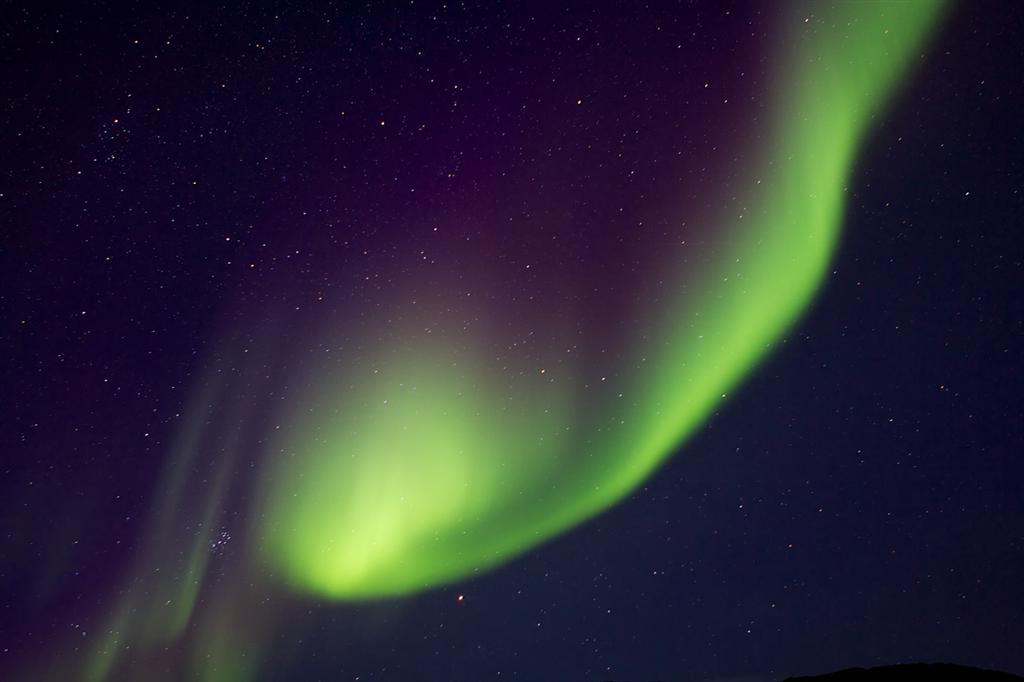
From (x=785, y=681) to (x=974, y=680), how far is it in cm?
176

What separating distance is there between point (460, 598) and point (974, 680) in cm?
581

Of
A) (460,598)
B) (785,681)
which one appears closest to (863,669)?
(785,681)

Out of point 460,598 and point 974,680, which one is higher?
point 460,598

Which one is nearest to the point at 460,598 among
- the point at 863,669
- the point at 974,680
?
the point at 863,669

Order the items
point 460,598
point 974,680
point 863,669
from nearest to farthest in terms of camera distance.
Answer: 1. point 974,680
2. point 863,669
3. point 460,598

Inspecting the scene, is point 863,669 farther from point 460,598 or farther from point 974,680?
point 460,598

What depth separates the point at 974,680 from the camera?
19.3 feet

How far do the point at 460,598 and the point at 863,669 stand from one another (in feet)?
16.1

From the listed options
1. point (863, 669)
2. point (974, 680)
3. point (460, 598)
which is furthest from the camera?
point (460, 598)

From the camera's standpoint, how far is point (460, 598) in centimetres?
902

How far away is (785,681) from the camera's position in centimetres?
699

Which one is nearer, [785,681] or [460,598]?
[785,681]

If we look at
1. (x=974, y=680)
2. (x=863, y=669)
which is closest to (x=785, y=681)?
(x=863, y=669)

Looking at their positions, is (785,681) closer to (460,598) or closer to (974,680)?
(974,680)
